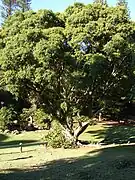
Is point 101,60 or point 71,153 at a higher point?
point 101,60

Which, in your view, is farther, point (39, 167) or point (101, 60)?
point (101, 60)

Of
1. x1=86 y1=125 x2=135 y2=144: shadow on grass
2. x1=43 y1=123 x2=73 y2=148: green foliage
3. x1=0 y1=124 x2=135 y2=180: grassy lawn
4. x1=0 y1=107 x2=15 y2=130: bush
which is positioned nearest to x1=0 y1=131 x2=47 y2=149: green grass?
x1=0 y1=107 x2=15 y2=130: bush

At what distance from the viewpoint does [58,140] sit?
Answer: 27125 millimetres

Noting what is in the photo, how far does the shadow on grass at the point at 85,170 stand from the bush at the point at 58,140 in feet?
17.3

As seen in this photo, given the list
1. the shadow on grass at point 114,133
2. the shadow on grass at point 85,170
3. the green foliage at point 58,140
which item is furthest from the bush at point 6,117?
the shadow on grass at point 85,170

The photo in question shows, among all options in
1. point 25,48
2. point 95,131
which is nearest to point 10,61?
point 25,48

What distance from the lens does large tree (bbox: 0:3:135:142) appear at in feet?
78.2

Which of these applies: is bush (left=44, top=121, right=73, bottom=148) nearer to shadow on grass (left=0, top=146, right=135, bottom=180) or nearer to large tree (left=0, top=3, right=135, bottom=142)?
large tree (left=0, top=3, right=135, bottom=142)

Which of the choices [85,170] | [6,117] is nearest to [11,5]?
[6,117]

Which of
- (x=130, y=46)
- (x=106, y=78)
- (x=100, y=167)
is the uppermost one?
(x=130, y=46)

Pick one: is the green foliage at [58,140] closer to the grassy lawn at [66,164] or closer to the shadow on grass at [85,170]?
the grassy lawn at [66,164]

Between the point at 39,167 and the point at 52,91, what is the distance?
9.10m

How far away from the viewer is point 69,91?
27.3m

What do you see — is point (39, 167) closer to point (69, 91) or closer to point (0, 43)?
point (69, 91)
